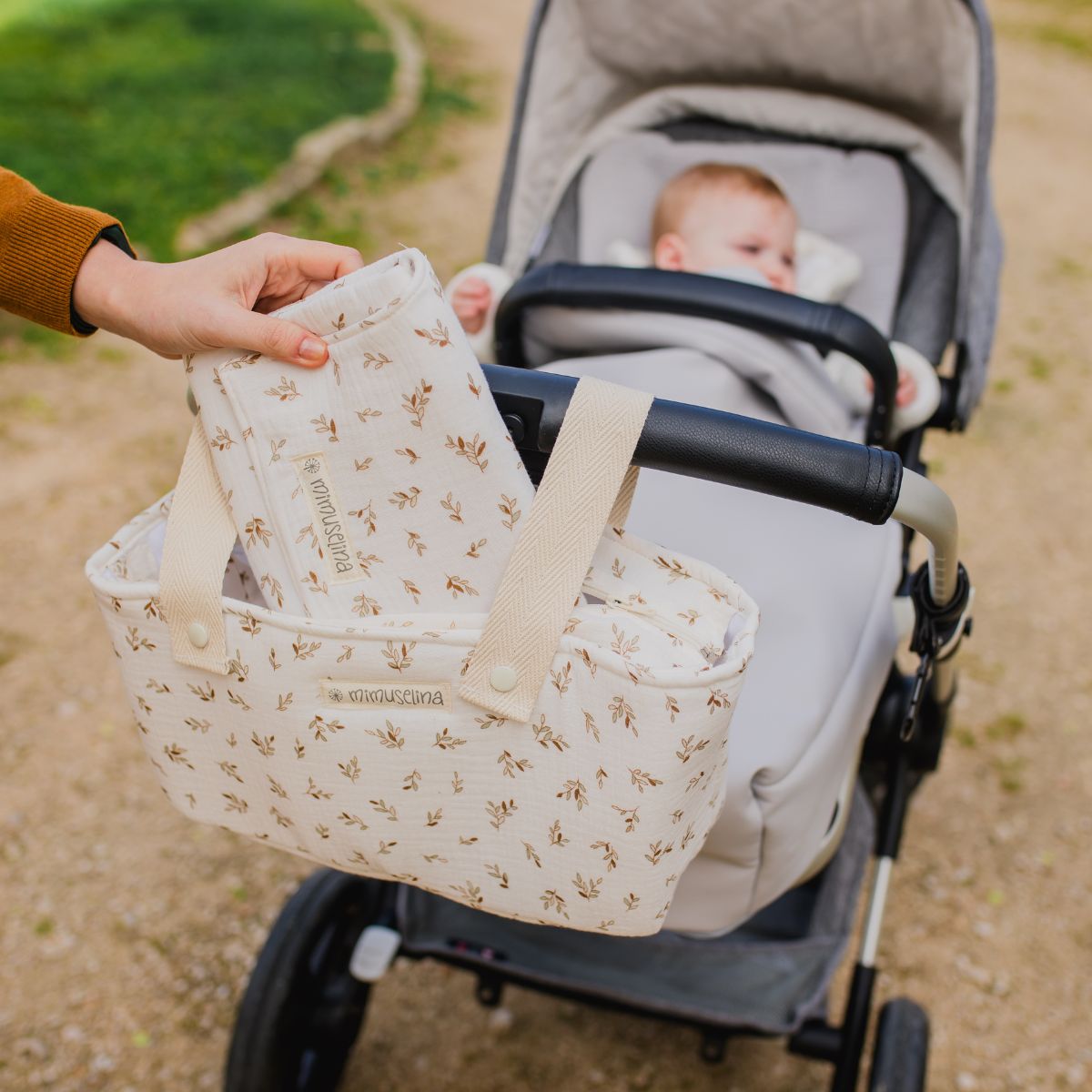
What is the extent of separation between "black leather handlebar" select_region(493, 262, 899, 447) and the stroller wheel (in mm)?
919

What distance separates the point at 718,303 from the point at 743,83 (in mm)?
1186

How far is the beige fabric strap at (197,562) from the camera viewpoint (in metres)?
1.01

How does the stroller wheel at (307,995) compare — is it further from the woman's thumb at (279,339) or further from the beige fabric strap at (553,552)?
the woman's thumb at (279,339)

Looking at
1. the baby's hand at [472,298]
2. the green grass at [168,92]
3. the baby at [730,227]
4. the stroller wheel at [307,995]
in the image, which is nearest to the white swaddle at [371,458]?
the stroller wheel at [307,995]

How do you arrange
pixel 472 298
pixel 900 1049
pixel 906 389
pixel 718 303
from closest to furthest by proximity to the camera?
pixel 718 303 < pixel 900 1049 < pixel 906 389 < pixel 472 298

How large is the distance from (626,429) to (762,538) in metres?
0.45

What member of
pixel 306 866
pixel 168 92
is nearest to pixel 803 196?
pixel 306 866

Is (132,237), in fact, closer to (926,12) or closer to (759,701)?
(926,12)

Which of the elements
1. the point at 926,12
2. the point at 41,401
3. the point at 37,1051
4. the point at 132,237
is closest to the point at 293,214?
the point at 132,237

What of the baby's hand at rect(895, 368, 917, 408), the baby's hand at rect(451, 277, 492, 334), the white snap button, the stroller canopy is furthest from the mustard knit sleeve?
the baby's hand at rect(895, 368, 917, 408)

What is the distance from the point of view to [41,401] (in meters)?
3.52

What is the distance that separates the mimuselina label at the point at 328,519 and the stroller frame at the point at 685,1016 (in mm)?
175

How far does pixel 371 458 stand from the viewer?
0.99 m

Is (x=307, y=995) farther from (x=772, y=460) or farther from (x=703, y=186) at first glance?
(x=703, y=186)
